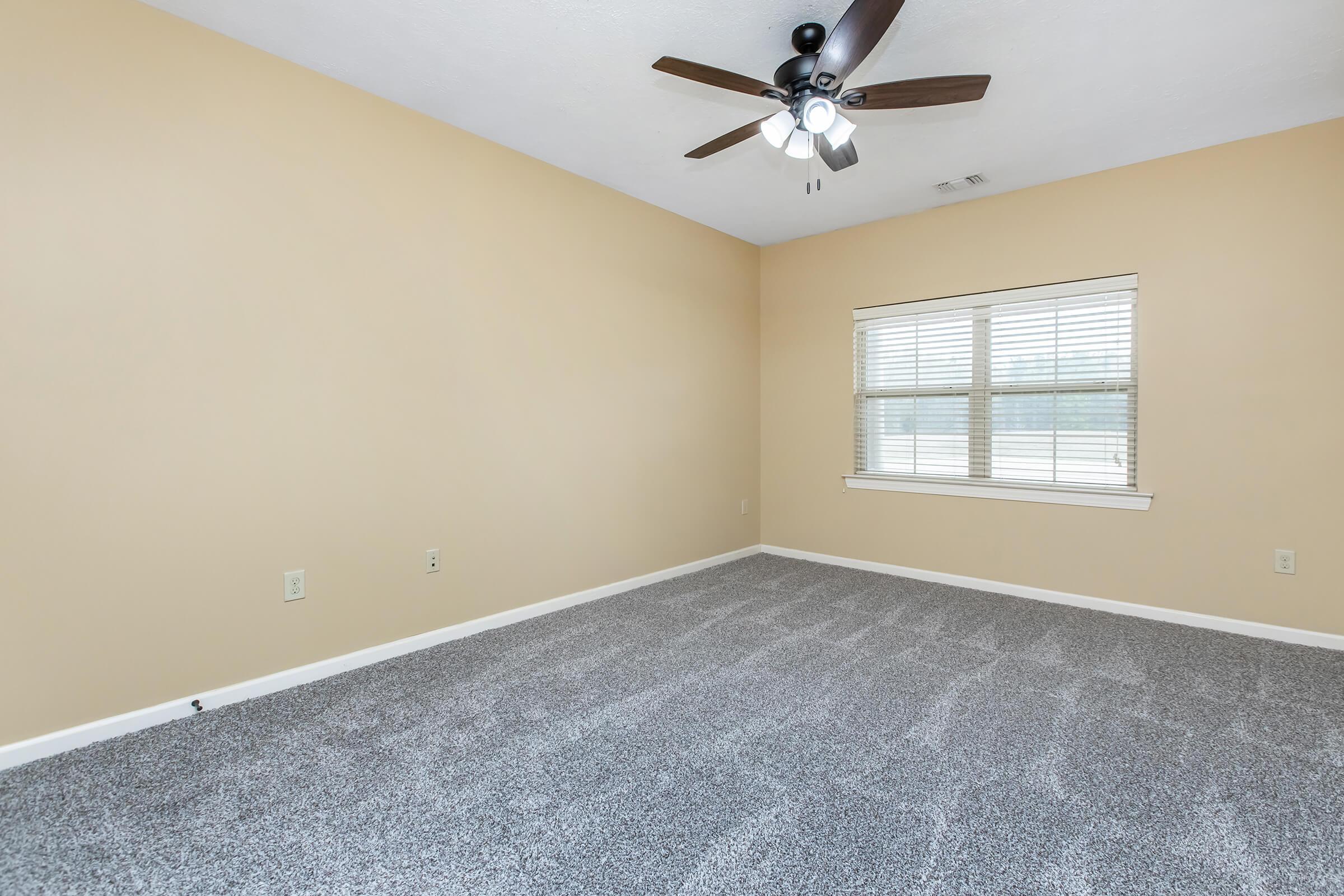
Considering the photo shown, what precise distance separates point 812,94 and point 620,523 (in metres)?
2.56

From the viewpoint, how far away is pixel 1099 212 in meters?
3.35

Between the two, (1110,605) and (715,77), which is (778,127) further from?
(1110,605)

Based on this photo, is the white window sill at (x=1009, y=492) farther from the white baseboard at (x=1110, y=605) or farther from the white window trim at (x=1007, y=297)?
the white window trim at (x=1007, y=297)

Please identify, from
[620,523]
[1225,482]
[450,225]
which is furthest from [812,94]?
[1225,482]

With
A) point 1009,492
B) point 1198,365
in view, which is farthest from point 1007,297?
point 1009,492

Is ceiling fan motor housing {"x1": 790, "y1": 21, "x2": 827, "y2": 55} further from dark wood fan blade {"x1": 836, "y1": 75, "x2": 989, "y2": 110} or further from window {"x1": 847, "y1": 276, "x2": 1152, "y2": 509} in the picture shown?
window {"x1": 847, "y1": 276, "x2": 1152, "y2": 509}

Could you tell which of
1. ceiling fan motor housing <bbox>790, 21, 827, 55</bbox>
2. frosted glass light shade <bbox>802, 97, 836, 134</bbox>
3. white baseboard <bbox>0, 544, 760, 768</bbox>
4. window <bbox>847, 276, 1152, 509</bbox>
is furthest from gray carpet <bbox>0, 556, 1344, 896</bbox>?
ceiling fan motor housing <bbox>790, 21, 827, 55</bbox>

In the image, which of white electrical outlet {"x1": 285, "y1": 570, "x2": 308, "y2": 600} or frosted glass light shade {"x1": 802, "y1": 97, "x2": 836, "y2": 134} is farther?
white electrical outlet {"x1": 285, "y1": 570, "x2": 308, "y2": 600}

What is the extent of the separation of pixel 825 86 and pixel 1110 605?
10.4ft

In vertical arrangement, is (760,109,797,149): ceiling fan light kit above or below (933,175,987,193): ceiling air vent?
below

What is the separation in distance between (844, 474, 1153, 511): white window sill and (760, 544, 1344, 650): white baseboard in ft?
1.74

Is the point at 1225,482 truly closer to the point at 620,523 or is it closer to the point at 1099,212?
the point at 1099,212

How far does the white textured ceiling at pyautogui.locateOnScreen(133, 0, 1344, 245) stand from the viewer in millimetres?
2068

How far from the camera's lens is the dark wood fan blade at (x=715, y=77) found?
75.4 inches
